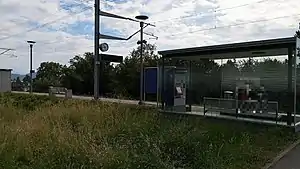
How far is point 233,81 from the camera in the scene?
642 inches

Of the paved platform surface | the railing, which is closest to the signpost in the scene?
the railing

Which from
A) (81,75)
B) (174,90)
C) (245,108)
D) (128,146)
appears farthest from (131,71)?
(128,146)

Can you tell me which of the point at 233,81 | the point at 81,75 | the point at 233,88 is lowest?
the point at 233,88

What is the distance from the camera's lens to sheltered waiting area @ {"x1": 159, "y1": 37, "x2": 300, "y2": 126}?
1241 cm

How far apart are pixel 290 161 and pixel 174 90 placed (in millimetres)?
9174

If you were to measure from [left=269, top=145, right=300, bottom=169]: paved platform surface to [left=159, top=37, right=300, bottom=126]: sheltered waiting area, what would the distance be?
3723 millimetres

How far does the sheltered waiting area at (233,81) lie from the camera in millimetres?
12406

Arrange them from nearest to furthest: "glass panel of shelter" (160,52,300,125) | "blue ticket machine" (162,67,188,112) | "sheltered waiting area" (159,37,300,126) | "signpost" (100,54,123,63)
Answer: "sheltered waiting area" (159,37,300,126) → "glass panel of shelter" (160,52,300,125) → "blue ticket machine" (162,67,188,112) → "signpost" (100,54,123,63)

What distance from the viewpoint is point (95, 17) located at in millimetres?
22688

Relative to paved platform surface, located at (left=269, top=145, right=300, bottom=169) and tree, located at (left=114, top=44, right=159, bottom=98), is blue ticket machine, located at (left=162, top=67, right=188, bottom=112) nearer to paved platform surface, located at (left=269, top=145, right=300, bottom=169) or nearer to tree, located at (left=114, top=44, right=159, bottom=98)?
paved platform surface, located at (left=269, top=145, right=300, bottom=169)

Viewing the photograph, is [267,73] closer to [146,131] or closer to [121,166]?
[146,131]

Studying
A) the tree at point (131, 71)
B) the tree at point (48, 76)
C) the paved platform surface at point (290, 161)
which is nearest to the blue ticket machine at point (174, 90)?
the paved platform surface at point (290, 161)

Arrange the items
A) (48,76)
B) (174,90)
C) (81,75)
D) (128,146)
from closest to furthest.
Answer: (128,146) → (174,90) → (81,75) → (48,76)

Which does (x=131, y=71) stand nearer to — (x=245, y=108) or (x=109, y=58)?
(x=109, y=58)
